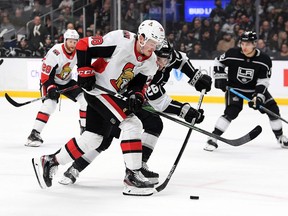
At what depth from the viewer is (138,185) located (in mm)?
4074

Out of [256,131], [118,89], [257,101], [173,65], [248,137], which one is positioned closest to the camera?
[118,89]

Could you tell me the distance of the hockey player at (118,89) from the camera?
4027 millimetres

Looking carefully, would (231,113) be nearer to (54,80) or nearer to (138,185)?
(54,80)

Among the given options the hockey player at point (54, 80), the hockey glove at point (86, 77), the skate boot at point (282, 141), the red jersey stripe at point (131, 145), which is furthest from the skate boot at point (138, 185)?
the skate boot at point (282, 141)

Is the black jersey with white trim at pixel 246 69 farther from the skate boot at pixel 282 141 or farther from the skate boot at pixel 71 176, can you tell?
the skate boot at pixel 71 176

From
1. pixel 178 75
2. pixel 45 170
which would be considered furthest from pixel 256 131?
pixel 178 75

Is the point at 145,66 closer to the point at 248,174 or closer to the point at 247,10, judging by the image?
the point at 248,174

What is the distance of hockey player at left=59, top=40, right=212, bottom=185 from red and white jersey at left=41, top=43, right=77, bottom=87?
159 centimetres

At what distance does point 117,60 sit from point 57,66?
7.78 feet

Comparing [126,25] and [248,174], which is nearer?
[248,174]

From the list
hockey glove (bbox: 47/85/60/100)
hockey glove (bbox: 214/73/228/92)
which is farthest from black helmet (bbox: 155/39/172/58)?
hockey glove (bbox: 47/85/60/100)

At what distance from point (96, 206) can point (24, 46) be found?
7360 millimetres

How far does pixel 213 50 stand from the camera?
10195 mm

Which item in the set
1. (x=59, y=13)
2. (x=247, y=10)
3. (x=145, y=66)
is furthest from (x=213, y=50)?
(x=145, y=66)
